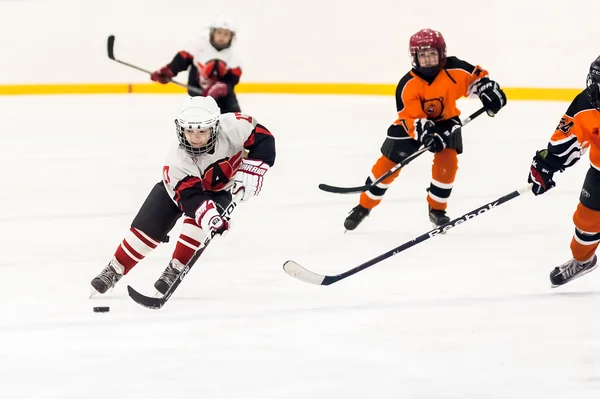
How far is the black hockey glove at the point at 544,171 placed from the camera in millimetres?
2969

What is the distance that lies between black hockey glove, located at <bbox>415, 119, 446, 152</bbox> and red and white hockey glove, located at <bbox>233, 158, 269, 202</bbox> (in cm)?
107

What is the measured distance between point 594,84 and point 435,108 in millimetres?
1196

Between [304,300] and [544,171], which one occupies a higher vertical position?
[544,171]

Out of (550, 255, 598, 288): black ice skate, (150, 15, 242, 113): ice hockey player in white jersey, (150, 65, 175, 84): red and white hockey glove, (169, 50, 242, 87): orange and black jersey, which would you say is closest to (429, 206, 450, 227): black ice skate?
(550, 255, 598, 288): black ice skate

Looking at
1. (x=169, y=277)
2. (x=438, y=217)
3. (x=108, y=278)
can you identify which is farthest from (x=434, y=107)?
(x=108, y=278)

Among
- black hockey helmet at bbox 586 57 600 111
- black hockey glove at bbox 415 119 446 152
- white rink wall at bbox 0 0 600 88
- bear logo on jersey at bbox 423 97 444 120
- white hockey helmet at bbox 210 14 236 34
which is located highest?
black hockey helmet at bbox 586 57 600 111

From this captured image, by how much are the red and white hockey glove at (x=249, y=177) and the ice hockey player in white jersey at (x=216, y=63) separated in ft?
9.65

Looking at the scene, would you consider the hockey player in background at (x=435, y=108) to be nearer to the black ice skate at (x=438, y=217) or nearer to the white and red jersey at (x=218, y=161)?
the black ice skate at (x=438, y=217)

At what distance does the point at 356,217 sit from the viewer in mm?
4098

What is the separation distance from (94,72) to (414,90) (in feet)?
20.7

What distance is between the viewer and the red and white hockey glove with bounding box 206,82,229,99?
584 centimetres

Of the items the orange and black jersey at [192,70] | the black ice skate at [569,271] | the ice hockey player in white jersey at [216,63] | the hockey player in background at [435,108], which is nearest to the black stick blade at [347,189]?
the hockey player in background at [435,108]

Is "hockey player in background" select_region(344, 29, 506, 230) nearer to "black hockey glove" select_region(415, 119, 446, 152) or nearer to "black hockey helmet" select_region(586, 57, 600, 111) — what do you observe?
"black hockey glove" select_region(415, 119, 446, 152)

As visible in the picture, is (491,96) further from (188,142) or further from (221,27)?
(221,27)
